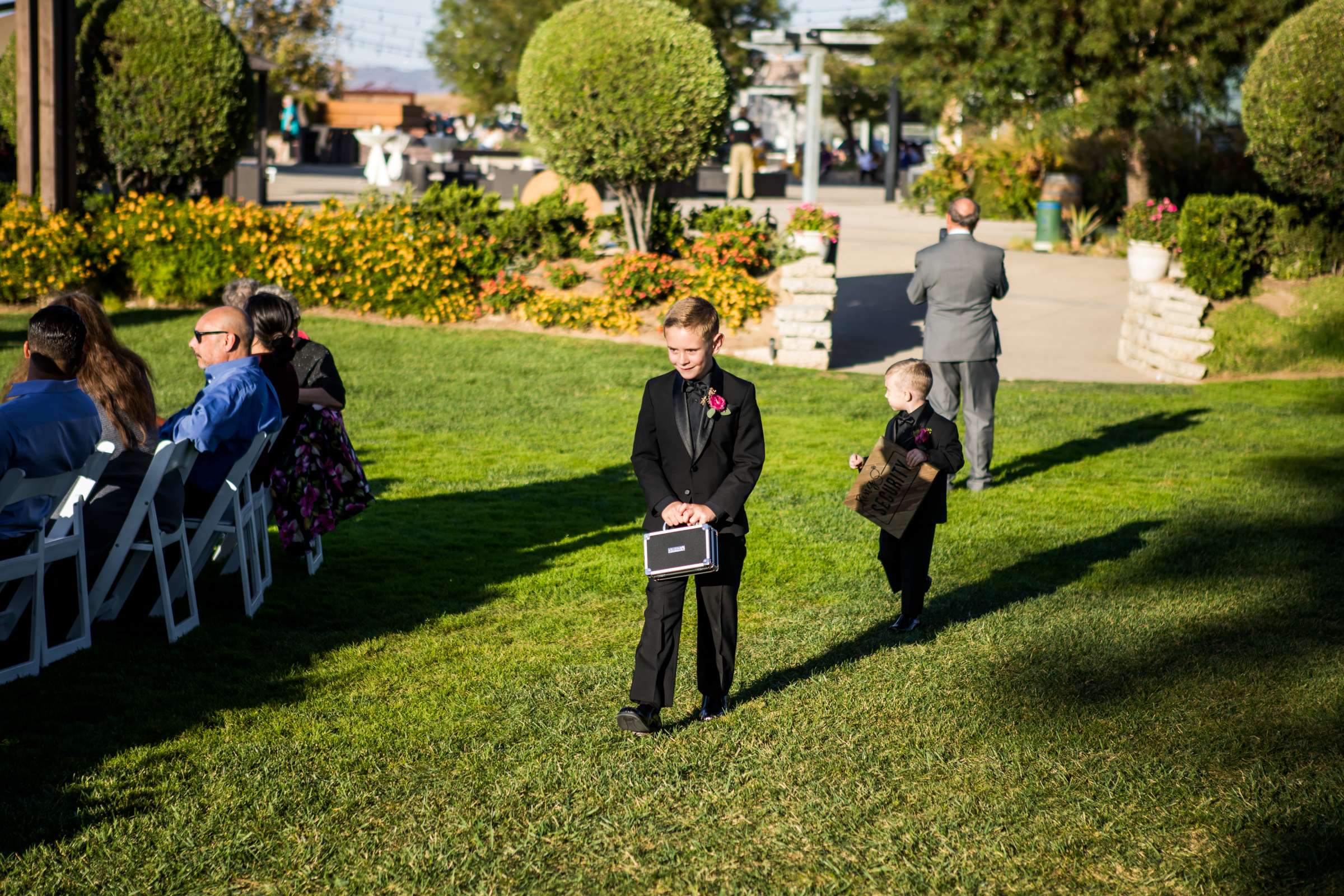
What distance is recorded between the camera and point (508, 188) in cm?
3012

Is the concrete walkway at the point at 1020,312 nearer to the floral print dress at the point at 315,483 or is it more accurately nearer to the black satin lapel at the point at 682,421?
the floral print dress at the point at 315,483

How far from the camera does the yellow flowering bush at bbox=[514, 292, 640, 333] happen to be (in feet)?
47.0

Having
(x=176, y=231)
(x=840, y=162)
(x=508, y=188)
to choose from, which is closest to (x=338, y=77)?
(x=840, y=162)

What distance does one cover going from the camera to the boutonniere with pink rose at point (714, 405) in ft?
13.6

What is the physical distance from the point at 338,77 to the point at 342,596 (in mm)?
53222

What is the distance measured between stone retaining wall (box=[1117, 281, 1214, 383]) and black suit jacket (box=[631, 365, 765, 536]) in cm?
1061

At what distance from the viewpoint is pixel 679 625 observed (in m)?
4.26

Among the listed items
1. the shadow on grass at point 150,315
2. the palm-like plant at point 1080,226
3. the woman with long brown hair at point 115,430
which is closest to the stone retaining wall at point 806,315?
the shadow on grass at point 150,315

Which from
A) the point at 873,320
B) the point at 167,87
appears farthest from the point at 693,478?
the point at 167,87

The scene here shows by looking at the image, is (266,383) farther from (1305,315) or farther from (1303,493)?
(1305,315)

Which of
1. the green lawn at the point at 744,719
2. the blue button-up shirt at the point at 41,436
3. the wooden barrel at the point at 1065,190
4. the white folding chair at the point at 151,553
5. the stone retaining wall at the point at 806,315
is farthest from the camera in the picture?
the wooden barrel at the point at 1065,190

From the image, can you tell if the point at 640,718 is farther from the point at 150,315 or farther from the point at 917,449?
the point at 150,315

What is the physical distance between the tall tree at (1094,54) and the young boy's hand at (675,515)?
16329 millimetres

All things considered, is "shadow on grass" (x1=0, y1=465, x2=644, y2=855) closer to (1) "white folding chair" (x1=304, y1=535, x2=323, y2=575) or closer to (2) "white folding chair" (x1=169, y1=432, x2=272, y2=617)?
(1) "white folding chair" (x1=304, y1=535, x2=323, y2=575)
